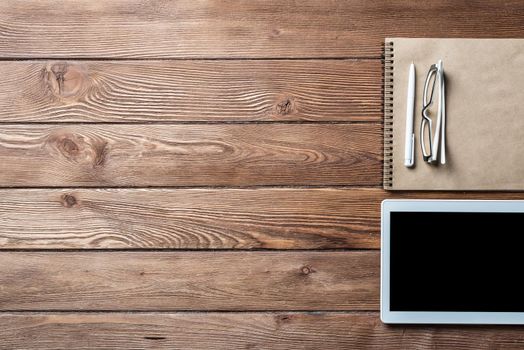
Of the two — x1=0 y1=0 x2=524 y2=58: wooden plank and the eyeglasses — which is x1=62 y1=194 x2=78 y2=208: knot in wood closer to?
x1=0 y1=0 x2=524 y2=58: wooden plank

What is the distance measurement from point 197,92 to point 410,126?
1.30 feet

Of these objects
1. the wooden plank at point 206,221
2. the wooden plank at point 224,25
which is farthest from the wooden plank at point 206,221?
the wooden plank at point 224,25

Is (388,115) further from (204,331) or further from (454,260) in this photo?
(204,331)

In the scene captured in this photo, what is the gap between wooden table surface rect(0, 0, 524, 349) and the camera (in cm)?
96

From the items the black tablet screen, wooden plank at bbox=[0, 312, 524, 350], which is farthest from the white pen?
wooden plank at bbox=[0, 312, 524, 350]

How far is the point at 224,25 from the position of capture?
0.98 metres

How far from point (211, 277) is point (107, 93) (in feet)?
1.29

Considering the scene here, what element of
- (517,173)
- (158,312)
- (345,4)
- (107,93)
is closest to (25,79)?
(107,93)

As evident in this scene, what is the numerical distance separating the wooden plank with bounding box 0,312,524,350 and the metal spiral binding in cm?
26

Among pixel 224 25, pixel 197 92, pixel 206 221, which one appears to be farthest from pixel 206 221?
pixel 224 25

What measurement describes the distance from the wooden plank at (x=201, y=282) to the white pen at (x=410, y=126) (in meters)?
0.18

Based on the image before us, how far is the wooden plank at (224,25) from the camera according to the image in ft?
3.19

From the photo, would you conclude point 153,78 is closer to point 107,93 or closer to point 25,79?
point 107,93

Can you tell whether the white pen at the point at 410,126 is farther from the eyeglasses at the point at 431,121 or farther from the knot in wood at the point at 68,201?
the knot in wood at the point at 68,201
